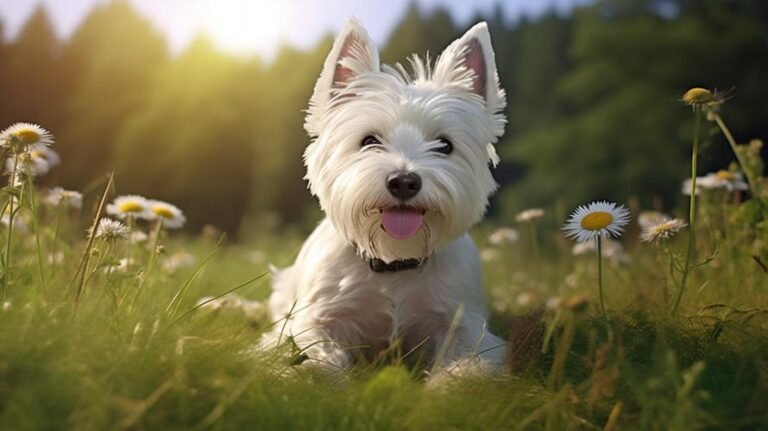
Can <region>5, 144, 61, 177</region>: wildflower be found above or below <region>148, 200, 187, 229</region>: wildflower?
above

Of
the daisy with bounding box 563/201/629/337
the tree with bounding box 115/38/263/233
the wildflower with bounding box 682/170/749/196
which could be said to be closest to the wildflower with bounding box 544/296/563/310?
the daisy with bounding box 563/201/629/337

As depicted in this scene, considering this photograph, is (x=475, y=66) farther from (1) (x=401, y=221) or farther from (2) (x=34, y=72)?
(2) (x=34, y=72)

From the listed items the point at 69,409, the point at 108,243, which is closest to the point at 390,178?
the point at 108,243

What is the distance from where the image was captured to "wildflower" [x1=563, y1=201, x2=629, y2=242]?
3.33 m

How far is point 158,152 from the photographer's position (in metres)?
24.8

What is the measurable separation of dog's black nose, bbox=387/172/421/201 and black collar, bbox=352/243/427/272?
1.79 ft

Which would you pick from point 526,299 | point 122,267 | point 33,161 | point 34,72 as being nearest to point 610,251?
point 526,299

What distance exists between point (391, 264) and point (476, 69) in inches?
42.0

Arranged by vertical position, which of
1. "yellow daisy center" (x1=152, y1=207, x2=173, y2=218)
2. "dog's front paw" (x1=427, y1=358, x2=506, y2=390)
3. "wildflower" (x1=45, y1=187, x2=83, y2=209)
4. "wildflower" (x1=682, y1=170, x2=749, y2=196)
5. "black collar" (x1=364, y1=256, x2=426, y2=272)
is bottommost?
"dog's front paw" (x1=427, y1=358, x2=506, y2=390)

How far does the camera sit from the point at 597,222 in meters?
3.34

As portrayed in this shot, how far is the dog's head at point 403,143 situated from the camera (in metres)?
3.40

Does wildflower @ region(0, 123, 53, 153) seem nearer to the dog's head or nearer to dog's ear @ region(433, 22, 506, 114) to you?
the dog's head

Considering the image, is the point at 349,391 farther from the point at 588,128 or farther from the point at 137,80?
the point at 137,80

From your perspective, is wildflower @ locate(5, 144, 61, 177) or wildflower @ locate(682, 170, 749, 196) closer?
wildflower @ locate(5, 144, 61, 177)
